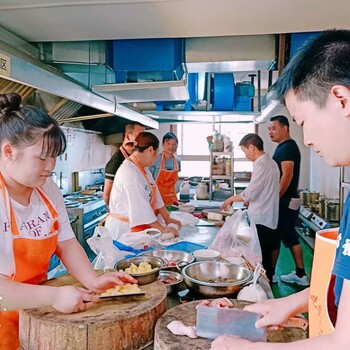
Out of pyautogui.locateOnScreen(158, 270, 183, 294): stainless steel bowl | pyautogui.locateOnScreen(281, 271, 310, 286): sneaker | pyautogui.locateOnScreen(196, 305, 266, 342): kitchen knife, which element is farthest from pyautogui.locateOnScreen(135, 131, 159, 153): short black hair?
pyautogui.locateOnScreen(281, 271, 310, 286): sneaker

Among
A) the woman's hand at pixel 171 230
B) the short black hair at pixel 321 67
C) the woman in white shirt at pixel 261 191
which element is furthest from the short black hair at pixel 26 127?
the woman in white shirt at pixel 261 191

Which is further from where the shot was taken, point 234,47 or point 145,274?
point 234,47

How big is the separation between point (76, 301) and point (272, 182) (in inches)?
121

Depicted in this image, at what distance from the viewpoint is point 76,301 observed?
113cm

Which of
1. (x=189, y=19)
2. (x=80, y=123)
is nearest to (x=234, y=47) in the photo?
(x=189, y=19)

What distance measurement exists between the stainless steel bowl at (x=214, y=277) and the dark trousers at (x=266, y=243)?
2.34 metres

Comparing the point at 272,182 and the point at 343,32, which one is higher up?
the point at 343,32

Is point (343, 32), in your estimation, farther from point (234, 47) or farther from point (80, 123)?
point (80, 123)

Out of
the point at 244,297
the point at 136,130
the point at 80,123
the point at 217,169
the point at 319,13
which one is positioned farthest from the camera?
the point at 217,169

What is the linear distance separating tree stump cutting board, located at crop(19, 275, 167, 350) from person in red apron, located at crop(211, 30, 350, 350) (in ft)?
1.08

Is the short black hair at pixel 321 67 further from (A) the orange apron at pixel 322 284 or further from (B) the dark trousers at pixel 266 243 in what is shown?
(B) the dark trousers at pixel 266 243

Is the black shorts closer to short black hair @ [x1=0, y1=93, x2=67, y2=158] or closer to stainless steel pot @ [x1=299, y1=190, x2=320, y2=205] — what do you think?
stainless steel pot @ [x1=299, y1=190, x2=320, y2=205]

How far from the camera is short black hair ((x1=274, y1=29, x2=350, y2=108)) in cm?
71

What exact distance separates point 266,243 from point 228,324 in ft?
10.5
